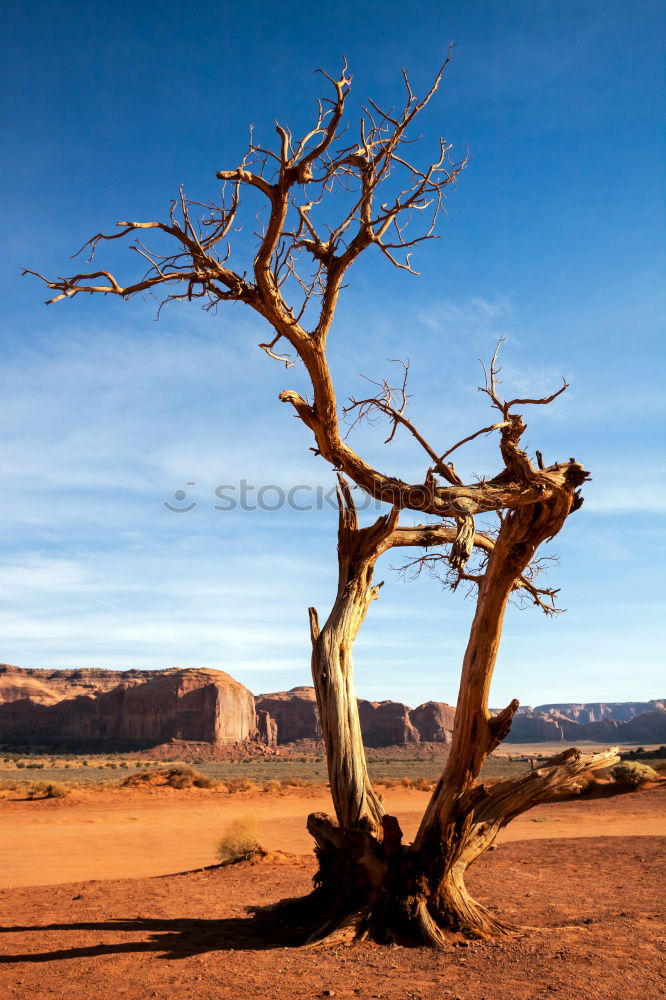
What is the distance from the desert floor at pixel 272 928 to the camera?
4.94 metres

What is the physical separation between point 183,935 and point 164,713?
71007 mm

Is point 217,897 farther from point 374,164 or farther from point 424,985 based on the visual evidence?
point 374,164

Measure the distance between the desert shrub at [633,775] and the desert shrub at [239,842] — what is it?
1509 cm

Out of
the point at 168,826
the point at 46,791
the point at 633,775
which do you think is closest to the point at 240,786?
the point at 46,791

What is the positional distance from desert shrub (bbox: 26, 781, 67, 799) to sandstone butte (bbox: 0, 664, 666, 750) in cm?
4968

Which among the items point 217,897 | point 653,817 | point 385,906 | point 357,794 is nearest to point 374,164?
point 357,794

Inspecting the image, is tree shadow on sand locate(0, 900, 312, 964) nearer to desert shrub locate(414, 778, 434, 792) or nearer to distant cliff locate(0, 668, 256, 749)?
desert shrub locate(414, 778, 434, 792)

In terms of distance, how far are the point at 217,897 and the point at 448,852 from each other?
409 cm

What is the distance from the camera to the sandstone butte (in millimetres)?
73125

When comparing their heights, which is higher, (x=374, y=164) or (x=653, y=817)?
(x=374, y=164)

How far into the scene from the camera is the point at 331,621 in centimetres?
675

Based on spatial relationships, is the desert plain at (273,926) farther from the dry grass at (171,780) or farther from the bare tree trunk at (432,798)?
the dry grass at (171,780)

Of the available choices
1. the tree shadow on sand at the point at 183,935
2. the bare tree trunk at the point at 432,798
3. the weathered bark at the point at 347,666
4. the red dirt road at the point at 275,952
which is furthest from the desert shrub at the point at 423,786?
the weathered bark at the point at 347,666

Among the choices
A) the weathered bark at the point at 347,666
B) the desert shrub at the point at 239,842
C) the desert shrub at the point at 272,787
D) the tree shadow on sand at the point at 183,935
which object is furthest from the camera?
the desert shrub at the point at 272,787
